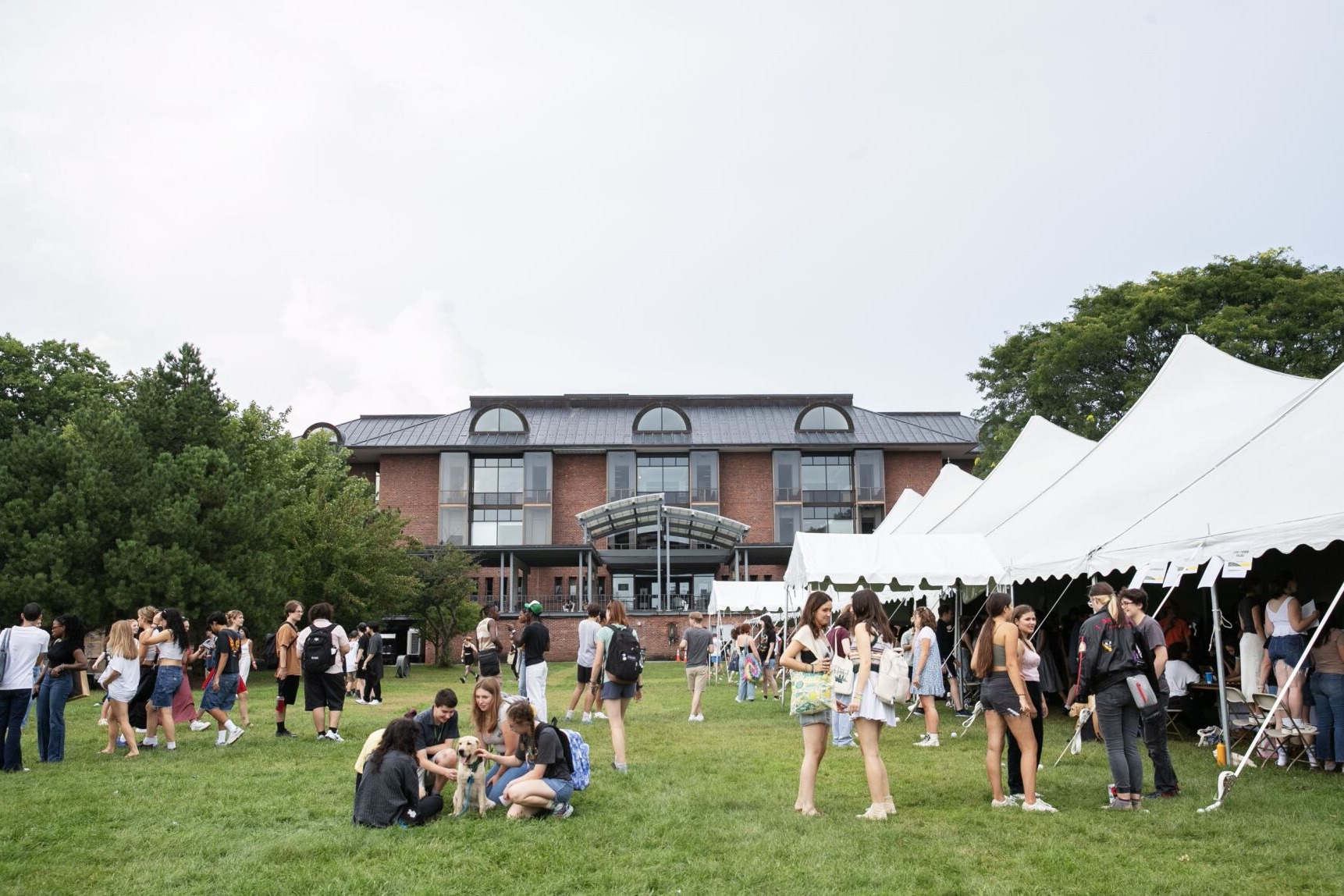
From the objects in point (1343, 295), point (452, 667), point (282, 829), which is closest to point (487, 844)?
point (282, 829)

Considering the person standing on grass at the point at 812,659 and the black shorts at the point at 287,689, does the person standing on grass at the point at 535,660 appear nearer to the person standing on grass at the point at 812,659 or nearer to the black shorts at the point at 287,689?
the black shorts at the point at 287,689

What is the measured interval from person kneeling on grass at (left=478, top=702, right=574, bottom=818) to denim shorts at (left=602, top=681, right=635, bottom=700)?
1.72m

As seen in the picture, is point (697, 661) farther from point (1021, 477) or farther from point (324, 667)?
point (1021, 477)

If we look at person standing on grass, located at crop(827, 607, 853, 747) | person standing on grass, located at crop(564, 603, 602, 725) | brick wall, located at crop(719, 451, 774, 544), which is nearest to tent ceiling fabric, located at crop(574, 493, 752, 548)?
brick wall, located at crop(719, 451, 774, 544)

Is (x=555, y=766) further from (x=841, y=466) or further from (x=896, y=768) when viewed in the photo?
(x=841, y=466)

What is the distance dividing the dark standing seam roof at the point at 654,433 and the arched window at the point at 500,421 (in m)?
0.35

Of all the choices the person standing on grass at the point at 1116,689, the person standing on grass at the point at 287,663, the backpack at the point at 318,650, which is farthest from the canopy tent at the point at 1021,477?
the person standing on grass at the point at 287,663

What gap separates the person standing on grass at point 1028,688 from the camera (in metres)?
7.77

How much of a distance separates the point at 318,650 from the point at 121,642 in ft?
6.38

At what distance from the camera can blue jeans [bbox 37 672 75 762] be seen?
34.4ft

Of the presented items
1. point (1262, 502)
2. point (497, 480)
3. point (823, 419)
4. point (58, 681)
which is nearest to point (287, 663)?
point (58, 681)

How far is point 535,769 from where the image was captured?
24.6 feet

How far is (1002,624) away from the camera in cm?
761

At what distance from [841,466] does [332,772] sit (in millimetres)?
48733
